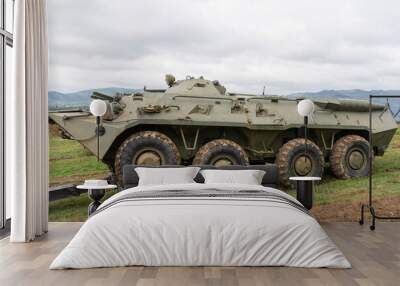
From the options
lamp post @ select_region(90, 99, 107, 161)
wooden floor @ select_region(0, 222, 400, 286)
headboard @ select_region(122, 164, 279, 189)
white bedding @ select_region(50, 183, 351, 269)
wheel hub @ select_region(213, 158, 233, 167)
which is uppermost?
lamp post @ select_region(90, 99, 107, 161)

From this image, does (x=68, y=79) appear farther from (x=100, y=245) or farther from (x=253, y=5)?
(x=100, y=245)

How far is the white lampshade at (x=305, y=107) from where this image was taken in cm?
577

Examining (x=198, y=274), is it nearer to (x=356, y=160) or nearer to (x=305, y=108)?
(x=305, y=108)

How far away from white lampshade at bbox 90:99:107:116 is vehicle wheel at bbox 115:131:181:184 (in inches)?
15.5

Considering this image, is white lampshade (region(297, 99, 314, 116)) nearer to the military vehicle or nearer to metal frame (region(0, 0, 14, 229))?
the military vehicle

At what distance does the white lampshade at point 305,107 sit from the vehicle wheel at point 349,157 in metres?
0.53

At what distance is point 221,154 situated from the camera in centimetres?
579

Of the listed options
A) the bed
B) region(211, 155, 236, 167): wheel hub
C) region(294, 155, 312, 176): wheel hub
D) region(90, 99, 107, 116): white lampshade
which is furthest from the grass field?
the bed

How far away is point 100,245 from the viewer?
3.61 metres

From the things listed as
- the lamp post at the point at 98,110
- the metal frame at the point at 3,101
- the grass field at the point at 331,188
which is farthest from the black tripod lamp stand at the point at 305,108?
the metal frame at the point at 3,101

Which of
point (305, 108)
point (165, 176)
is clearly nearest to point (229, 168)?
point (165, 176)

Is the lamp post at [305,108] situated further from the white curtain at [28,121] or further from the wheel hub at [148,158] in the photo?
the white curtain at [28,121]

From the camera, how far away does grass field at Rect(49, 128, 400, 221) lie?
19.1ft

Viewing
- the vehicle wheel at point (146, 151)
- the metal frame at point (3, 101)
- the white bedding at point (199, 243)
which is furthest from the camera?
the vehicle wheel at point (146, 151)
